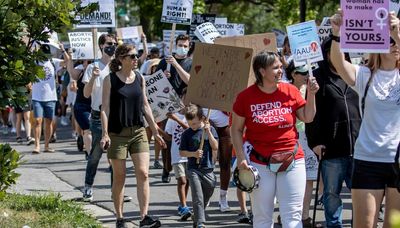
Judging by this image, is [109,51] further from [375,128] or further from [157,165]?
[375,128]

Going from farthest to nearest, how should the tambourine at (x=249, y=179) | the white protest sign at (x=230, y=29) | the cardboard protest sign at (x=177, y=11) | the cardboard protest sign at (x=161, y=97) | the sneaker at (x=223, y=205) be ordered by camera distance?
1. the white protest sign at (x=230, y=29)
2. the cardboard protest sign at (x=177, y=11)
3. the cardboard protest sign at (x=161, y=97)
4. the sneaker at (x=223, y=205)
5. the tambourine at (x=249, y=179)

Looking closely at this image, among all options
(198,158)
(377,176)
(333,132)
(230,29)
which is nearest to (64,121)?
(230,29)

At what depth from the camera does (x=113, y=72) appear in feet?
31.1

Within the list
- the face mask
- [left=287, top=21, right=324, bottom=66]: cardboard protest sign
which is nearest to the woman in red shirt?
[left=287, top=21, right=324, bottom=66]: cardboard protest sign

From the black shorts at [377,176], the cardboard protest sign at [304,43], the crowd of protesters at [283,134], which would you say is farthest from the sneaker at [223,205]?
the black shorts at [377,176]

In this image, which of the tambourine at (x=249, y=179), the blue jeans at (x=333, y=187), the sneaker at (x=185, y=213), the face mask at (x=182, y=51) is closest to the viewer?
the tambourine at (x=249, y=179)

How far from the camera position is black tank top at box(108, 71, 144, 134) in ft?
30.8

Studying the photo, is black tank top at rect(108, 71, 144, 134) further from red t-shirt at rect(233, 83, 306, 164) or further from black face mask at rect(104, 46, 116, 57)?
red t-shirt at rect(233, 83, 306, 164)

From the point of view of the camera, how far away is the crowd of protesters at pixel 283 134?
6.37m

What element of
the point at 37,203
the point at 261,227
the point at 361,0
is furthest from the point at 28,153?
the point at 361,0

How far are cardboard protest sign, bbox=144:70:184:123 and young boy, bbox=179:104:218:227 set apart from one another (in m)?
1.79

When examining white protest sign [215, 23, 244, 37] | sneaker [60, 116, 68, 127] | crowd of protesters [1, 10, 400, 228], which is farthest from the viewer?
sneaker [60, 116, 68, 127]

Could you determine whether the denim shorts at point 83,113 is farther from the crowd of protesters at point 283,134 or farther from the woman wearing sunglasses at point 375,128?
the woman wearing sunglasses at point 375,128

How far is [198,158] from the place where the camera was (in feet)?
30.7
